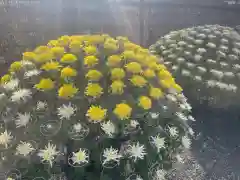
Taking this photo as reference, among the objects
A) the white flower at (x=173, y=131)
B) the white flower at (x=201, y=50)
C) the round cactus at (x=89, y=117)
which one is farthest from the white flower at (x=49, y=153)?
the white flower at (x=201, y=50)

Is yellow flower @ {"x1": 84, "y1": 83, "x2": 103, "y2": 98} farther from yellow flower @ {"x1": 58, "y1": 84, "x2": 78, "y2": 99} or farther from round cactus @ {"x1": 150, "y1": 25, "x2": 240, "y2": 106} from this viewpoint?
round cactus @ {"x1": 150, "y1": 25, "x2": 240, "y2": 106}

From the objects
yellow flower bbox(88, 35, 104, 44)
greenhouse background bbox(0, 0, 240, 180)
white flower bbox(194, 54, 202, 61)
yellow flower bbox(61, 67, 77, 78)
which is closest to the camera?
yellow flower bbox(61, 67, 77, 78)

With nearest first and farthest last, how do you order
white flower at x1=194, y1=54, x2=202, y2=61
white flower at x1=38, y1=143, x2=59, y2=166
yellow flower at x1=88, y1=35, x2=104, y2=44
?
white flower at x1=38, y1=143, x2=59, y2=166
yellow flower at x1=88, y1=35, x2=104, y2=44
white flower at x1=194, y1=54, x2=202, y2=61

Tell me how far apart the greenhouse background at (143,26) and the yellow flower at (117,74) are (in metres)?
0.59

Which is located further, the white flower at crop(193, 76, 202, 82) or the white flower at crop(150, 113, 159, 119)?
the white flower at crop(193, 76, 202, 82)

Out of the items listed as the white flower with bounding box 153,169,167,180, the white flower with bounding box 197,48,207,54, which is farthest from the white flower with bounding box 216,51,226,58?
the white flower with bounding box 153,169,167,180

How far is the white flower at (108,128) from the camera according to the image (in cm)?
117

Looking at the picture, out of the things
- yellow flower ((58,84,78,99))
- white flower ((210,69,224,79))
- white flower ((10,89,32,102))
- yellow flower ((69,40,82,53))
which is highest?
yellow flower ((69,40,82,53))

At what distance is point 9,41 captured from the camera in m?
3.16

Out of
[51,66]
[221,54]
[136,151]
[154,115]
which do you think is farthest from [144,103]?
[221,54]

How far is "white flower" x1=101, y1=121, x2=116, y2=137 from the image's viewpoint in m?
1.17

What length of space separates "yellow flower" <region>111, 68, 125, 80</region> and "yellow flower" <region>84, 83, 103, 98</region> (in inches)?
3.0

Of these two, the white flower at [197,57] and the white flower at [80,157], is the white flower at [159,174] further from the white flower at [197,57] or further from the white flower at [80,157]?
the white flower at [197,57]

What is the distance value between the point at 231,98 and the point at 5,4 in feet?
7.23
